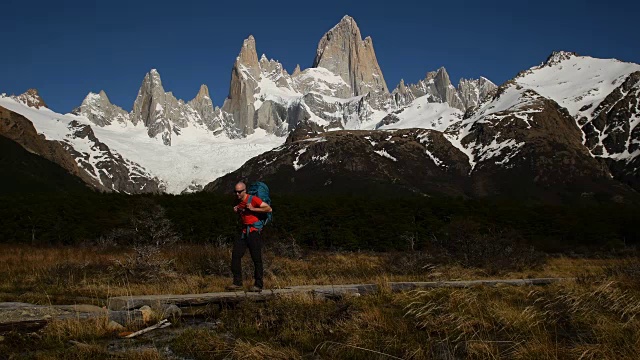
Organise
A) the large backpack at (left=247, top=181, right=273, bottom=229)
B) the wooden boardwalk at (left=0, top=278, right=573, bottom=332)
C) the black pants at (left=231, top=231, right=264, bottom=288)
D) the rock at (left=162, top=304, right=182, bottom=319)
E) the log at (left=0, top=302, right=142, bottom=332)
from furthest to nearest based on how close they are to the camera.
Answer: the large backpack at (left=247, top=181, right=273, bottom=229)
the black pants at (left=231, top=231, right=264, bottom=288)
the rock at (left=162, top=304, right=182, bottom=319)
the wooden boardwalk at (left=0, top=278, right=573, bottom=332)
the log at (left=0, top=302, right=142, bottom=332)

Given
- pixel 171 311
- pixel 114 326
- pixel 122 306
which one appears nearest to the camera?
pixel 114 326

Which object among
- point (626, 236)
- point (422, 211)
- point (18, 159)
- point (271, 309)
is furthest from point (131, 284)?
point (18, 159)

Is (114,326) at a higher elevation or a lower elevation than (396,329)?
higher

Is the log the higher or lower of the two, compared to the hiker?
lower

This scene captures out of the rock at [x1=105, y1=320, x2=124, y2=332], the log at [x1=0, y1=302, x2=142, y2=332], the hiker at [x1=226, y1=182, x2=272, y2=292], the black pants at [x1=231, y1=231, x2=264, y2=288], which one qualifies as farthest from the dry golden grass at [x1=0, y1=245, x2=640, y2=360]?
the hiker at [x1=226, y1=182, x2=272, y2=292]

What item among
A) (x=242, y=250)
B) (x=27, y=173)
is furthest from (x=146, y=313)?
(x=27, y=173)

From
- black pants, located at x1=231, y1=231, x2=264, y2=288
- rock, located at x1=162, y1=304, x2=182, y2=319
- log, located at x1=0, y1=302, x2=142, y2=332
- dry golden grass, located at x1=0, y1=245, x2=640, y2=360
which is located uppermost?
black pants, located at x1=231, y1=231, x2=264, y2=288

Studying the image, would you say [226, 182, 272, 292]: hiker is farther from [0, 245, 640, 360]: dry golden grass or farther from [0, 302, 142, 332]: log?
[0, 302, 142, 332]: log

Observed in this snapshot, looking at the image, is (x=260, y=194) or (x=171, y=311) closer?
(x=171, y=311)

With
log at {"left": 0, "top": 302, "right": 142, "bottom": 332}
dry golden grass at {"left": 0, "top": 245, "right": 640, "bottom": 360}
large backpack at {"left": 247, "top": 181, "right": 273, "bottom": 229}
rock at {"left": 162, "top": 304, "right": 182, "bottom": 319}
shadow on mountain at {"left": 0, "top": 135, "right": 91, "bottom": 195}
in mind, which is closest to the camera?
dry golden grass at {"left": 0, "top": 245, "right": 640, "bottom": 360}

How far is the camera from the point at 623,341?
23.6 ft

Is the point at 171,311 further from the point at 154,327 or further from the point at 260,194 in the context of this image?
the point at 260,194

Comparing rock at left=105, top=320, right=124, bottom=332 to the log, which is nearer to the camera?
the log

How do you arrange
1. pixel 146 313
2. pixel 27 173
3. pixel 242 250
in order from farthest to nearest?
pixel 27 173, pixel 242 250, pixel 146 313
